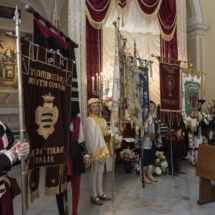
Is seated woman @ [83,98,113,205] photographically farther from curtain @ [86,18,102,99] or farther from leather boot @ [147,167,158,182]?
curtain @ [86,18,102,99]

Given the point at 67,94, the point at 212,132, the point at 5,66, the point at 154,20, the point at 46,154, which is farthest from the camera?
the point at 5,66

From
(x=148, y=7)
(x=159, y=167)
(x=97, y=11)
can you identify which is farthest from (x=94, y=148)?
(x=148, y=7)

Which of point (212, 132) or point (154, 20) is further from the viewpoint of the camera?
point (154, 20)

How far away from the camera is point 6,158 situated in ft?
5.82

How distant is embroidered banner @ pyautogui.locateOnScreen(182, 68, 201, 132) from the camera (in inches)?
213

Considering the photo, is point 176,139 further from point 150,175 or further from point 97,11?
point 97,11

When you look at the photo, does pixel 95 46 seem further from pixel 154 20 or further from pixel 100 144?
pixel 100 144

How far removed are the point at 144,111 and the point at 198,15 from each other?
17.1ft

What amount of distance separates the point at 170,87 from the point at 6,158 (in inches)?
161

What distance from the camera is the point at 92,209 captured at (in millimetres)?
3584

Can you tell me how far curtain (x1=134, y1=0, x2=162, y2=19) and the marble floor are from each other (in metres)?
4.56

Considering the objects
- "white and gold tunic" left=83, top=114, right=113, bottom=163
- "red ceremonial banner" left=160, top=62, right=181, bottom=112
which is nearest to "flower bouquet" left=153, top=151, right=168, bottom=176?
"red ceremonial banner" left=160, top=62, right=181, bottom=112

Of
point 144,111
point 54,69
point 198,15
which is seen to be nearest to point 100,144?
point 144,111

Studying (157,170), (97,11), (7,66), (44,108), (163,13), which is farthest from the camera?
(7,66)
